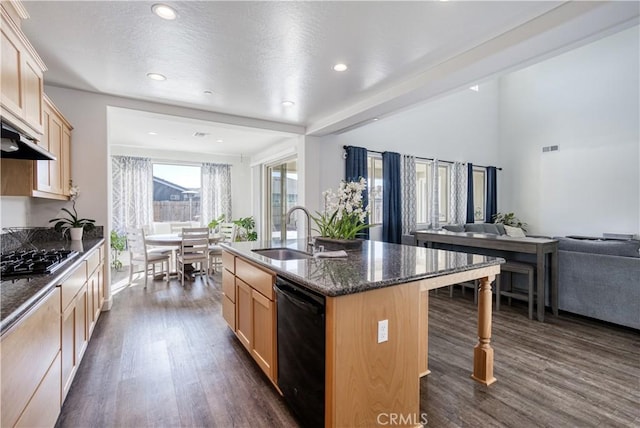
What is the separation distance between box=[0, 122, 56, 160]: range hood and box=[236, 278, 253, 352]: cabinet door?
171 centimetres

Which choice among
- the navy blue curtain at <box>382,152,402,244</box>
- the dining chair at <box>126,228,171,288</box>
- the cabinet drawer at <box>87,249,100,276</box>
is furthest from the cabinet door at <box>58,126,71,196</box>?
the navy blue curtain at <box>382,152,402,244</box>

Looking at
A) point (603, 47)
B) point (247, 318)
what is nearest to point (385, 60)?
point (247, 318)

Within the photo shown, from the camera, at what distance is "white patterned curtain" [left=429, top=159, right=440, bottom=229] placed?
6.55 m

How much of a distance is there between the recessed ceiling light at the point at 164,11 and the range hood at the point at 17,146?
1.19m

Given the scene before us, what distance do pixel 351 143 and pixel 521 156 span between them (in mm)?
4882

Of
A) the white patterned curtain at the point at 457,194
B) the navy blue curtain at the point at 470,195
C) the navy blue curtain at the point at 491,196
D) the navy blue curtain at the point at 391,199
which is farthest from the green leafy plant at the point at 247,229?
the navy blue curtain at the point at 491,196

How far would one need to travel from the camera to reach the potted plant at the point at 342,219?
99.8 inches

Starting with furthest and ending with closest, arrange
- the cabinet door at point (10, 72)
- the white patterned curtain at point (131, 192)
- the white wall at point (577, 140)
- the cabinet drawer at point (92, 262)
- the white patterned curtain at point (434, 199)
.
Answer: the white patterned curtain at point (434, 199) < the white patterned curtain at point (131, 192) < the white wall at point (577, 140) < the cabinet drawer at point (92, 262) < the cabinet door at point (10, 72)

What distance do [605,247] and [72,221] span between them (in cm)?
585

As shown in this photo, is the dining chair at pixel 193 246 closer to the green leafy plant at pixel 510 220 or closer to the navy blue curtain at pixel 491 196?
the navy blue curtain at pixel 491 196

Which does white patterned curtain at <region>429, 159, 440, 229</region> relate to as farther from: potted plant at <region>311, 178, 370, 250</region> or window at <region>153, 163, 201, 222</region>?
window at <region>153, 163, 201, 222</region>

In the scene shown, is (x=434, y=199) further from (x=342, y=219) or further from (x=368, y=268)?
(x=368, y=268)

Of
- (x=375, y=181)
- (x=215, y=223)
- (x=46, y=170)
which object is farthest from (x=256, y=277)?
(x=215, y=223)

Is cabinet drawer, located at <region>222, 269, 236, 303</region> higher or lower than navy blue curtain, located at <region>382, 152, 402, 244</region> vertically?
lower
